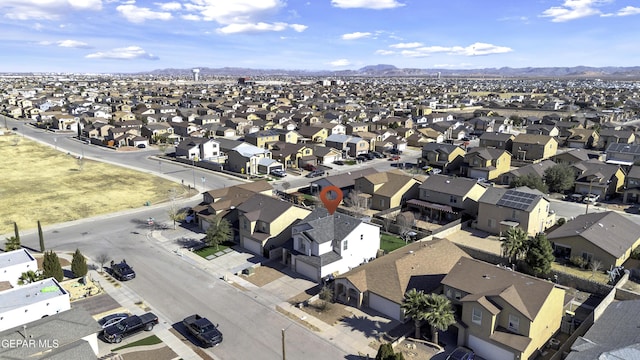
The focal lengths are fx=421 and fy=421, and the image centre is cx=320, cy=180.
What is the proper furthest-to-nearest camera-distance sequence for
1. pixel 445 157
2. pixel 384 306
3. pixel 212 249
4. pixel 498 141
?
pixel 498 141 → pixel 445 157 → pixel 212 249 → pixel 384 306

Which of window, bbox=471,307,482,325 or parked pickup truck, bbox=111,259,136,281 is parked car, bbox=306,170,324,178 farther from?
window, bbox=471,307,482,325

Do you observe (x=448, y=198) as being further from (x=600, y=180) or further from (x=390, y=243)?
(x=600, y=180)

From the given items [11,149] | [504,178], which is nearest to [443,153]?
[504,178]

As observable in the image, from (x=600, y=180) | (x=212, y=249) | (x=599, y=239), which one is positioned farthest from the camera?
(x=600, y=180)

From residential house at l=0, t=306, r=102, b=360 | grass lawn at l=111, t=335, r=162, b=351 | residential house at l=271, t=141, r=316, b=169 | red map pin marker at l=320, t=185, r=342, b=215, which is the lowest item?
grass lawn at l=111, t=335, r=162, b=351

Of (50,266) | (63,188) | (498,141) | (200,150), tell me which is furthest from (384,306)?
(498,141)

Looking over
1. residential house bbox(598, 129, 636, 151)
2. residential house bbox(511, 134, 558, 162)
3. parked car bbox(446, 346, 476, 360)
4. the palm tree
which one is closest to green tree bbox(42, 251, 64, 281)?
the palm tree
